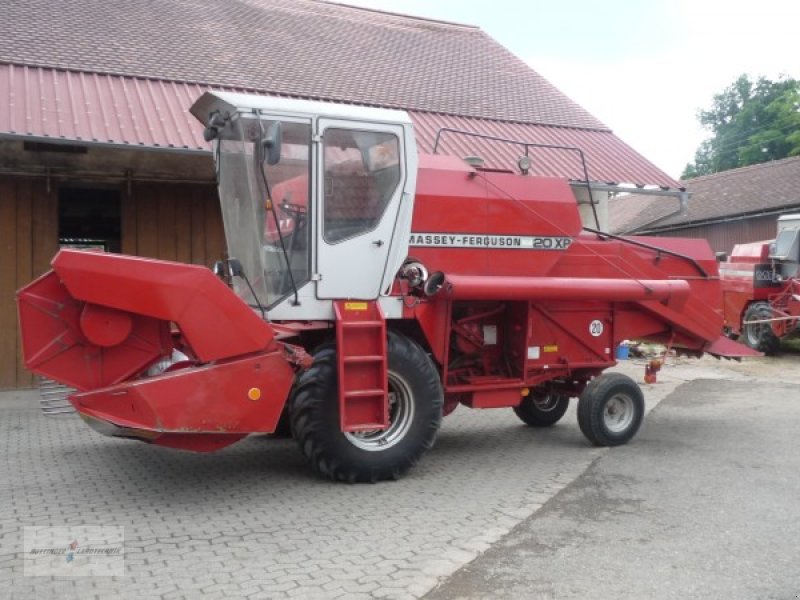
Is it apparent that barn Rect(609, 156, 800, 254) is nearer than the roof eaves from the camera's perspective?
No

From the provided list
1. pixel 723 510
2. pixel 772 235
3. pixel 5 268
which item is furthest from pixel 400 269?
pixel 772 235

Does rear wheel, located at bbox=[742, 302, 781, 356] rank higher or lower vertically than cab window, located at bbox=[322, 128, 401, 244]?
lower

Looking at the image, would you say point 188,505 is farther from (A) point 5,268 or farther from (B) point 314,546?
(A) point 5,268

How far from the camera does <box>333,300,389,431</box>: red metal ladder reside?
5.67 meters

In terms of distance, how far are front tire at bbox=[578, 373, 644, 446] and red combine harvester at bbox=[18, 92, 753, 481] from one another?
18 millimetres

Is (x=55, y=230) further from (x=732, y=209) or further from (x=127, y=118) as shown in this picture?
(x=732, y=209)

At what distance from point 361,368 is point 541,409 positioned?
3256mm

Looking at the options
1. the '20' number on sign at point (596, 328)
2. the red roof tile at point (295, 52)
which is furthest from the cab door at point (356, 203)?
the red roof tile at point (295, 52)

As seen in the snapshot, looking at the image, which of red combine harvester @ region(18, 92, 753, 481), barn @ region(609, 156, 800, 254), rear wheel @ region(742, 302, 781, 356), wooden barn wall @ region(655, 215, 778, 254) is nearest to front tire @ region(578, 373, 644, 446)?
red combine harvester @ region(18, 92, 753, 481)

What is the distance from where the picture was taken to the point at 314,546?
4.58 meters

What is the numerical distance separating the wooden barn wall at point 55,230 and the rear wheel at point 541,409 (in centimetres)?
546

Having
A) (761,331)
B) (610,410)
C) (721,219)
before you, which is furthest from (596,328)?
(721,219)

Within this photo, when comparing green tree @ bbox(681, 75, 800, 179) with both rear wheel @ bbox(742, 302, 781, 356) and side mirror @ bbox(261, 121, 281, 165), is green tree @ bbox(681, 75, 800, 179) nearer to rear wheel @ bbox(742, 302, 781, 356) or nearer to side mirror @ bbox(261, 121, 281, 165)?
rear wheel @ bbox(742, 302, 781, 356)

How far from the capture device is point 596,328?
294 inches
